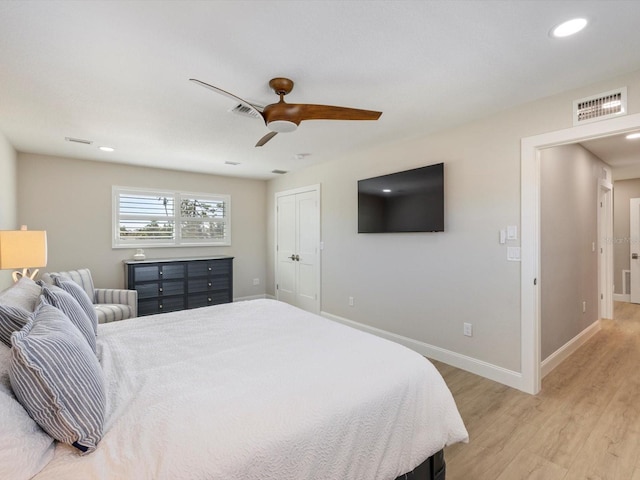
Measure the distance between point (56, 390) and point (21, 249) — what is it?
6.69 ft

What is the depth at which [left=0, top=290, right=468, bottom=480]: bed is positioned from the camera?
95cm

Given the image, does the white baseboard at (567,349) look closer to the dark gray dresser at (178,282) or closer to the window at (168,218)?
the dark gray dresser at (178,282)

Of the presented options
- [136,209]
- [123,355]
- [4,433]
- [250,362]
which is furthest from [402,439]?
[136,209]

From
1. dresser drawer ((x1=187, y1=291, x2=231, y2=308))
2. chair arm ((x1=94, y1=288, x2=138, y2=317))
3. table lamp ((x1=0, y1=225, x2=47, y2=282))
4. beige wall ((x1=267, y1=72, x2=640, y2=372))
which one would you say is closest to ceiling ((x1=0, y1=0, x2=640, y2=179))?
beige wall ((x1=267, y1=72, x2=640, y2=372))

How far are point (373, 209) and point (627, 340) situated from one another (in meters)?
3.45

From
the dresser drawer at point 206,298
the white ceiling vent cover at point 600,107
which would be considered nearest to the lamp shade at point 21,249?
the dresser drawer at point 206,298

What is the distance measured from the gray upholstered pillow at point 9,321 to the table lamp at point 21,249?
1.28 meters

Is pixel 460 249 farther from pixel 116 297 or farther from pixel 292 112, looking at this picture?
pixel 116 297

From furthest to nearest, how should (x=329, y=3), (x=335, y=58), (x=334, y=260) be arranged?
(x=334, y=260) < (x=335, y=58) < (x=329, y=3)

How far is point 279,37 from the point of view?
174 cm

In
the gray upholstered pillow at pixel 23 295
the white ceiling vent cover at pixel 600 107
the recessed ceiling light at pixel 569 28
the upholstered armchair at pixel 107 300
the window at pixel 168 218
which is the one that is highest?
the recessed ceiling light at pixel 569 28

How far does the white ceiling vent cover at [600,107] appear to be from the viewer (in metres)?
2.14

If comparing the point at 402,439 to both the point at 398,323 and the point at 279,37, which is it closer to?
the point at 279,37

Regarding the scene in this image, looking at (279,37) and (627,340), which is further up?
(279,37)
